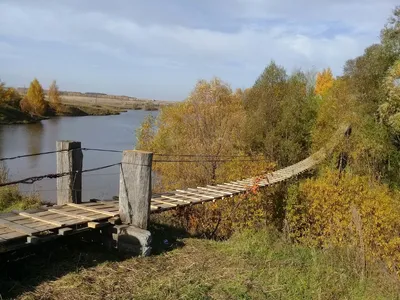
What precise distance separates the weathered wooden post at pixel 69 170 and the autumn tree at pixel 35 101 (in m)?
43.8

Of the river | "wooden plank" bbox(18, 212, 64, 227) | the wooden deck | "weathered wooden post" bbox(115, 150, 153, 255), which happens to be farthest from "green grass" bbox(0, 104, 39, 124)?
"weathered wooden post" bbox(115, 150, 153, 255)

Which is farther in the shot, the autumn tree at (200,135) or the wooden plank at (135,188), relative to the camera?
the autumn tree at (200,135)

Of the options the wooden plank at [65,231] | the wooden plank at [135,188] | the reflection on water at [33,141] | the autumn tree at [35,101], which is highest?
the autumn tree at [35,101]

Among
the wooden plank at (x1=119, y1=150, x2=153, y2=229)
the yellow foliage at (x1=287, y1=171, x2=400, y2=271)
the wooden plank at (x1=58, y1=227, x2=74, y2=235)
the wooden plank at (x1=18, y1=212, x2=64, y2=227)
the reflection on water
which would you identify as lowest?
the yellow foliage at (x1=287, y1=171, x2=400, y2=271)

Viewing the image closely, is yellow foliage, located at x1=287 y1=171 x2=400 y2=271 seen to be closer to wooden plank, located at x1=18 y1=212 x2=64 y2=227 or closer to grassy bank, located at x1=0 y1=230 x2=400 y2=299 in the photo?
grassy bank, located at x1=0 y1=230 x2=400 y2=299

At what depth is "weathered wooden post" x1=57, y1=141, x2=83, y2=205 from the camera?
493 centimetres

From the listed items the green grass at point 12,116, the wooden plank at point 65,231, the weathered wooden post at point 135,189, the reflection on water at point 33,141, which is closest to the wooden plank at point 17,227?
the wooden plank at point 65,231

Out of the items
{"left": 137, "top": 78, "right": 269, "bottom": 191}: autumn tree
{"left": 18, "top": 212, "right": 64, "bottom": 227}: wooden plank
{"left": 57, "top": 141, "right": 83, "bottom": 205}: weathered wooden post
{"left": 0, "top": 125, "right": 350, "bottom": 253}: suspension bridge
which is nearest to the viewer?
{"left": 0, "top": 125, "right": 350, "bottom": 253}: suspension bridge

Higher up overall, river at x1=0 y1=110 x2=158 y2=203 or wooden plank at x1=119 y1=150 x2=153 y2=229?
wooden plank at x1=119 y1=150 x2=153 y2=229

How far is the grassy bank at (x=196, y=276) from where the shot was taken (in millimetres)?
3348

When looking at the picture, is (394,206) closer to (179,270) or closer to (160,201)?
(160,201)

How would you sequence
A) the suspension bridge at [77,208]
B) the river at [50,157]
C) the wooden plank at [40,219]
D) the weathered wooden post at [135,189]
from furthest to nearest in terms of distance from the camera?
the river at [50,157], the weathered wooden post at [135,189], the wooden plank at [40,219], the suspension bridge at [77,208]

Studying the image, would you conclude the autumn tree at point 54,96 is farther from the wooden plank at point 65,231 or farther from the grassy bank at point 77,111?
the wooden plank at point 65,231

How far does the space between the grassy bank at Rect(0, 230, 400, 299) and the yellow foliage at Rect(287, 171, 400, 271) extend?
744cm
